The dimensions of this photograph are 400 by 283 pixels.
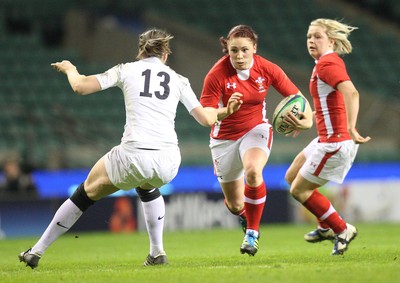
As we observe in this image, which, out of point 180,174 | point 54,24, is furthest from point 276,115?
point 54,24

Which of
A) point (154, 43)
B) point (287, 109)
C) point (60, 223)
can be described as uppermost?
point (154, 43)

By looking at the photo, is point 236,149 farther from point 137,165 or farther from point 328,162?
point 137,165

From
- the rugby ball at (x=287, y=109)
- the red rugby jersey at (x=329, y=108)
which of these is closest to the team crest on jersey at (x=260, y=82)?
the rugby ball at (x=287, y=109)

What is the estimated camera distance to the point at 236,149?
849cm

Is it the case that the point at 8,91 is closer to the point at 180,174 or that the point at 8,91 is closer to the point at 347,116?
the point at 180,174

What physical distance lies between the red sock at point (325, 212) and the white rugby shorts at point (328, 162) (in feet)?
0.56

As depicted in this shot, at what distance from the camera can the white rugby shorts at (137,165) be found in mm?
6980

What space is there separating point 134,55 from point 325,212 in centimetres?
1384

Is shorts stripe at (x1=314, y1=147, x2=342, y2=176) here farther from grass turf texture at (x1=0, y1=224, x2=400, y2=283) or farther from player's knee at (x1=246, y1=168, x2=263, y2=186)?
grass turf texture at (x1=0, y1=224, x2=400, y2=283)

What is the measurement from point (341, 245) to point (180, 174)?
8755 millimetres

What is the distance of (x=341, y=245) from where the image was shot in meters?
8.02

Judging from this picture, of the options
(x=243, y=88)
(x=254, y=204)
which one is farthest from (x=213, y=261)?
(x=243, y=88)

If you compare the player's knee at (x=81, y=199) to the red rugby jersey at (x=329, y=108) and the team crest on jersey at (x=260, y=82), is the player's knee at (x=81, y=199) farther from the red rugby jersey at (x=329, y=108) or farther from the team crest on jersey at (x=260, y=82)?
the red rugby jersey at (x=329, y=108)

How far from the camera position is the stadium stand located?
1828 centimetres
